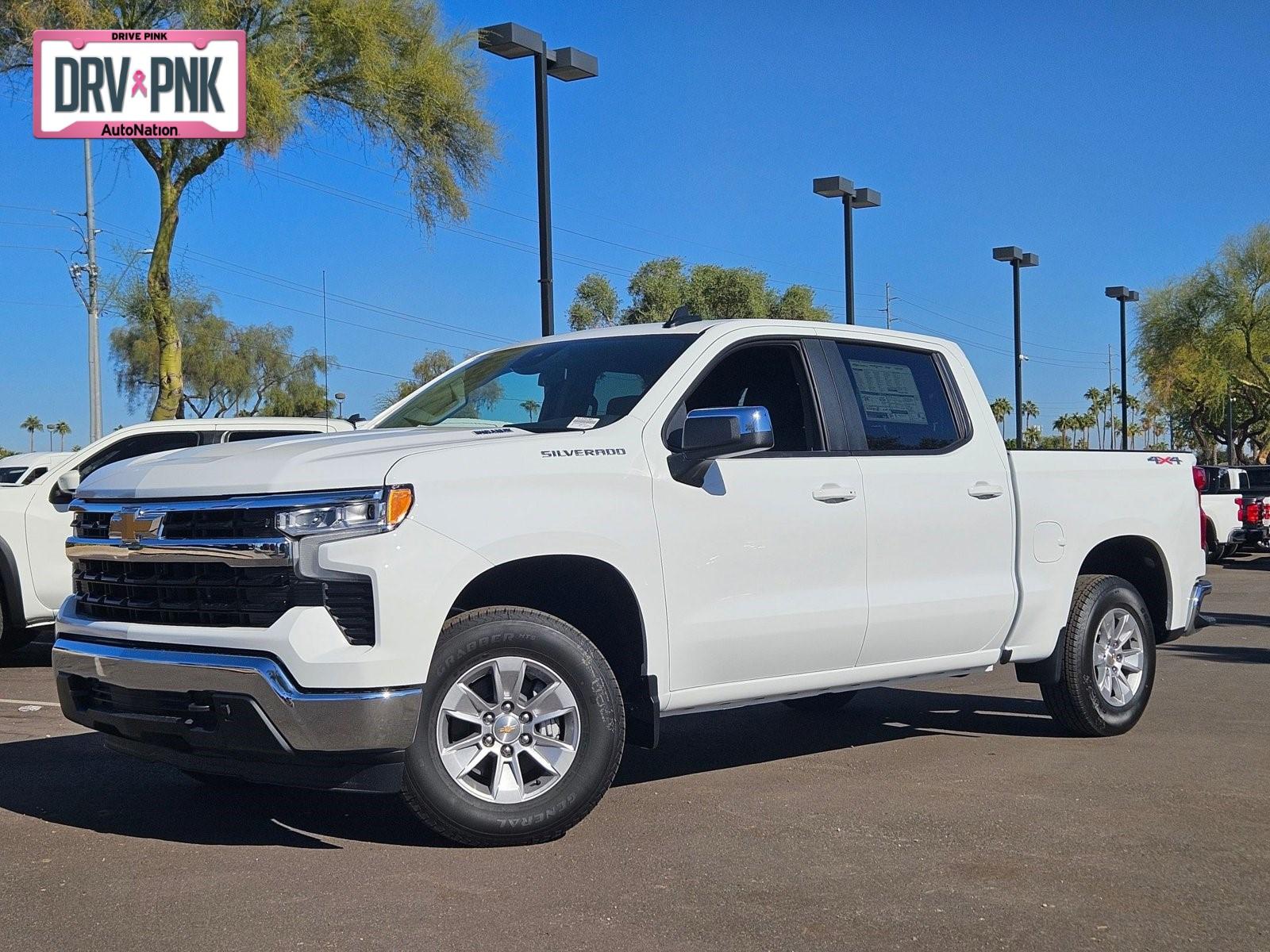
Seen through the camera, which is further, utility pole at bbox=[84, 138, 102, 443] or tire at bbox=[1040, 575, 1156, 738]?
utility pole at bbox=[84, 138, 102, 443]

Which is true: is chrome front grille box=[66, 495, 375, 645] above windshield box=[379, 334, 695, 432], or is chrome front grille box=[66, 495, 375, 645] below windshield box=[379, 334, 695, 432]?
below

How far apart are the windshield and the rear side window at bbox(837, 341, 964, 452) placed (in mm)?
924

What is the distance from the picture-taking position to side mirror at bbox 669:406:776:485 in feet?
17.9

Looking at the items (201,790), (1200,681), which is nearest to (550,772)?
(201,790)

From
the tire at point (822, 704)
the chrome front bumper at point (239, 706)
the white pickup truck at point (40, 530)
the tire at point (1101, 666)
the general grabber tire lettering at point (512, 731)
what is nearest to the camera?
the chrome front bumper at point (239, 706)

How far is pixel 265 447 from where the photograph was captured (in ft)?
17.7

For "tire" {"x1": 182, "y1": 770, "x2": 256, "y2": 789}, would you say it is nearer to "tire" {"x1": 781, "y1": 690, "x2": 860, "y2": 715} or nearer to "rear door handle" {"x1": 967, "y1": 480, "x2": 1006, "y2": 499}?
"tire" {"x1": 781, "y1": 690, "x2": 860, "y2": 715}

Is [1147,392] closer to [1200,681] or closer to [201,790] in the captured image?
[1200,681]

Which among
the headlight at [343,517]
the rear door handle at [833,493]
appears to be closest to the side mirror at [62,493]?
the headlight at [343,517]

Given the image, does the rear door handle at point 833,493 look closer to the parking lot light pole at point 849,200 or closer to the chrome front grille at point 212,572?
the chrome front grille at point 212,572

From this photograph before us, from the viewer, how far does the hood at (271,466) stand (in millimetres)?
4914

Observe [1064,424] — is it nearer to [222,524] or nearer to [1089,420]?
[1089,420]

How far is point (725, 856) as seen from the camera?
5129 mm

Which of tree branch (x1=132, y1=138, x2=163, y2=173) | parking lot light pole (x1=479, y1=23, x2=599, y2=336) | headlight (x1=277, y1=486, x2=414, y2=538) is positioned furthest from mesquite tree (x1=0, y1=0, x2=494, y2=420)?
headlight (x1=277, y1=486, x2=414, y2=538)
